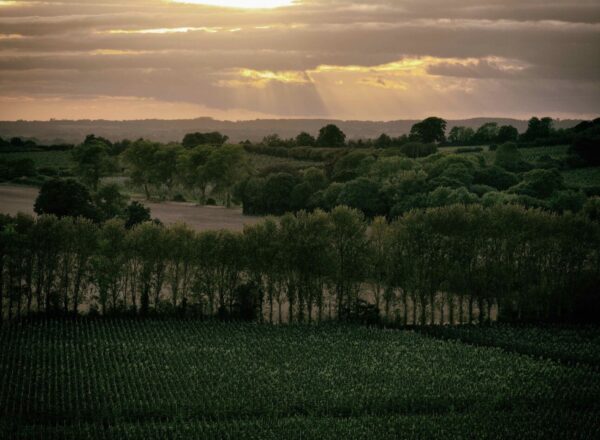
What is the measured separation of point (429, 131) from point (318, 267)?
4393 inches

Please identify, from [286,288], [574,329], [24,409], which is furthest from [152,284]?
[574,329]

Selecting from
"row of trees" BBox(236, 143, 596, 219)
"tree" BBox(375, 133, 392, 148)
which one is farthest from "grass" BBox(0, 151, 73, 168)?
"tree" BBox(375, 133, 392, 148)

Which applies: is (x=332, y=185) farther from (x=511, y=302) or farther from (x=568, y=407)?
(x=568, y=407)

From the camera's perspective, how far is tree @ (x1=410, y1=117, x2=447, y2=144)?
188625mm

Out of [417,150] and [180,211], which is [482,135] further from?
[180,211]

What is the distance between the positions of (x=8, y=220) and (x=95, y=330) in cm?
1617

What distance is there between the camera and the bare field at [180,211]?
12938cm

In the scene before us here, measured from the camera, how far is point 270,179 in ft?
467

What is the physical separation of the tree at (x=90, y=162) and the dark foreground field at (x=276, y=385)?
8787 cm

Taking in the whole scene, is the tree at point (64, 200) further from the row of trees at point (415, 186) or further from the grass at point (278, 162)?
the grass at point (278, 162)

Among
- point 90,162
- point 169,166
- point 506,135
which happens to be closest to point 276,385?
point 90,162

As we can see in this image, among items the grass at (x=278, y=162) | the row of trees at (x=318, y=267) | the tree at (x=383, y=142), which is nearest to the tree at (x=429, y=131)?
the tree at (x=383, y=142)

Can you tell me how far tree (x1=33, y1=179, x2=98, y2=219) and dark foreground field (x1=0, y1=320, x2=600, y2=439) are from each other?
35.0 meters

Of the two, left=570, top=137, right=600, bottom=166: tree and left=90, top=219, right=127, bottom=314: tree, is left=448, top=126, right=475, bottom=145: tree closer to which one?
left=570, top=137, right=600, bottom=166: tree
